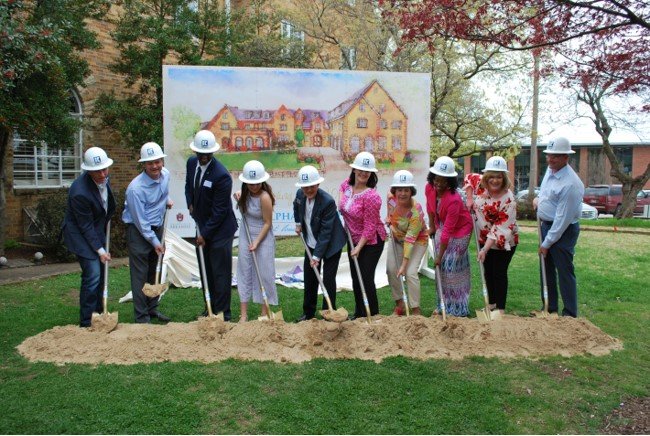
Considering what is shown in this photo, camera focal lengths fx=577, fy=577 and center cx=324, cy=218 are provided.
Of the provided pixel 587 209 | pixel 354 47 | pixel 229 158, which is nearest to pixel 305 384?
pixel 229 158

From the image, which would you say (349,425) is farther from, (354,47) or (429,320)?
(354,47)

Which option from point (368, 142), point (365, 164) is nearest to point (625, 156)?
point (368, 142)

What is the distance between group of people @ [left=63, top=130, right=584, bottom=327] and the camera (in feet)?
18.4

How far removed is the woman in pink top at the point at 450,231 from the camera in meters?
5.81

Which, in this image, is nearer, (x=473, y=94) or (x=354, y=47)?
(x=354, y=47)

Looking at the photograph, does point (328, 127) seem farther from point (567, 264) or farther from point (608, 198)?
point (608, 198)

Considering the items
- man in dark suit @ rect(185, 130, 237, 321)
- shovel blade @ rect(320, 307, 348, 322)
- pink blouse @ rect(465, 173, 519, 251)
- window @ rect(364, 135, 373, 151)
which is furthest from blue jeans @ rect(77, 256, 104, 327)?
window @ rect(364, 135, 373, 151)

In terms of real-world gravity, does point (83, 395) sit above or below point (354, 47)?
below

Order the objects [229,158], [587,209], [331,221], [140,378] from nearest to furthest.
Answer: [140,378]
[331,221]
[229,158]
[587,209]

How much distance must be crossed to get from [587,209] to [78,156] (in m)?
19.4

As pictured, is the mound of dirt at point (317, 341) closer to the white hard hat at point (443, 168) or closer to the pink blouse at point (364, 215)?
the pink blouse at point (364, 215)

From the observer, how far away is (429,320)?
5.31 meters

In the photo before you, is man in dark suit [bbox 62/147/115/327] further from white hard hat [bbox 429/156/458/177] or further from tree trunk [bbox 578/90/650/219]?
tree trunk [bbox 578/90/650/219]

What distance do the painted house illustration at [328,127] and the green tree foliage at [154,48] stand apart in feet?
12.9
